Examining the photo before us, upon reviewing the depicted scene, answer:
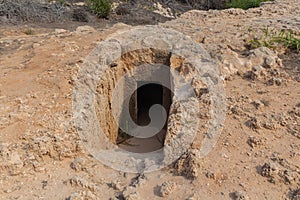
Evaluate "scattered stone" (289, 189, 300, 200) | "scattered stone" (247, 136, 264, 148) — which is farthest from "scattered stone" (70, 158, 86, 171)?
"scattered stone" (289, 189, 300, 200)

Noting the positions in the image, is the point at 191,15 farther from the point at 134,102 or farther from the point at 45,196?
the point at 45,196

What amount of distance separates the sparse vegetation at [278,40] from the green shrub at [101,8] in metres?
6.87

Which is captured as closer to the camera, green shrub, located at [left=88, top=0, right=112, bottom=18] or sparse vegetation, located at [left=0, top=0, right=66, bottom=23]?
sparse vegetation, located at [left=0, top=0, right=66, bottom=23]

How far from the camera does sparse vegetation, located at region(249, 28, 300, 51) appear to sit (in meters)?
3.97

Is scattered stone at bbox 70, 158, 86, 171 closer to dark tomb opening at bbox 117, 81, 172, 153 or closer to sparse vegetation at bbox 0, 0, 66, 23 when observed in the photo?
dark tomb opening at bbox 117, 81, 172, 153

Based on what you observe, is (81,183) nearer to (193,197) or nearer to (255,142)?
(193,197)

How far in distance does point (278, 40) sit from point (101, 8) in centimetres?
716

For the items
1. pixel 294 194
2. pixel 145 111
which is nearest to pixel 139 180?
pixel 294 194

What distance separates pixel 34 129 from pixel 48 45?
1880mm

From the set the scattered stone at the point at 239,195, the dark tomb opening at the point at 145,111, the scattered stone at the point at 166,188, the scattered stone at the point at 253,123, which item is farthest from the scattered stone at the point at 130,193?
the dark tomb opening at the point at 145,111

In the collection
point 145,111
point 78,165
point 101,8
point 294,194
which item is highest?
point 294,194

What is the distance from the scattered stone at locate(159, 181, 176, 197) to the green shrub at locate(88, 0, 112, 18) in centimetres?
862

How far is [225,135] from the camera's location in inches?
110

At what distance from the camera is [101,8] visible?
10250 millimetres
